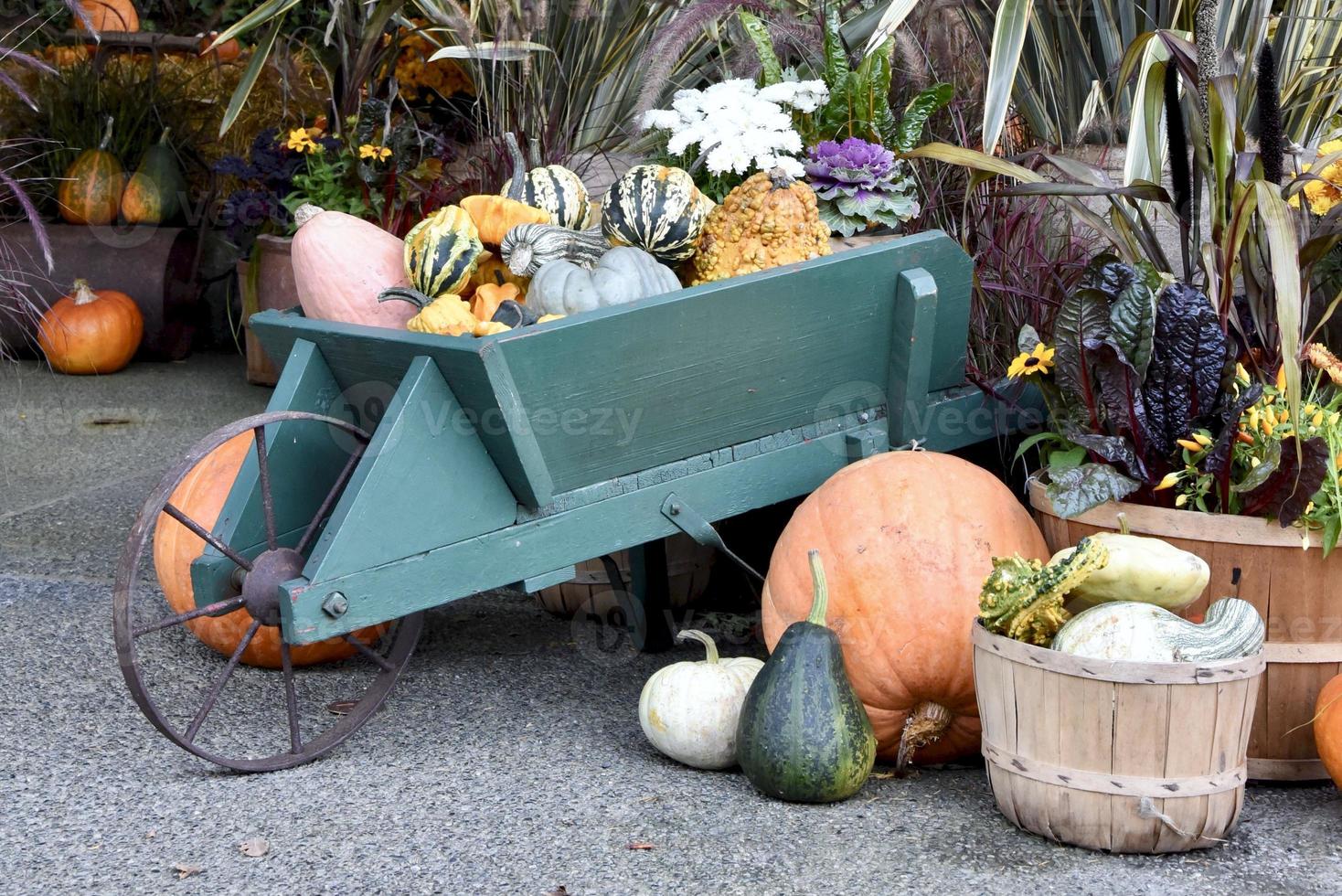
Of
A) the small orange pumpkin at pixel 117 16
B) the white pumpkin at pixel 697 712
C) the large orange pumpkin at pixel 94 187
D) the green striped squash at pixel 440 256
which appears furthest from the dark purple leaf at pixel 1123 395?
the small orange pumpkin at pixel 117 16

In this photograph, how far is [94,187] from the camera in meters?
5.74

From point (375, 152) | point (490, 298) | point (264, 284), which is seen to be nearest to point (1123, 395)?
point (490, 298)

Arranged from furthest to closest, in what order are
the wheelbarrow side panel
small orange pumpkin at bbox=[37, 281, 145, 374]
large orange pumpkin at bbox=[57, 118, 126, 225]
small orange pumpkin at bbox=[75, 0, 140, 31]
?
small orange pumpkin at bbox=[75, 0, 140, 31]
large orange pumpkin at bbox=[57, 118, 126, 225]
small orange pumpkin at bbox=[37, 281, 145, 374]
the wheelbarrow side panel

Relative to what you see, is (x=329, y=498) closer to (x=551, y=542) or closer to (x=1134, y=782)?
(x=551, y=542)

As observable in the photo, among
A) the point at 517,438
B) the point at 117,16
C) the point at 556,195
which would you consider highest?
the point at 117,16

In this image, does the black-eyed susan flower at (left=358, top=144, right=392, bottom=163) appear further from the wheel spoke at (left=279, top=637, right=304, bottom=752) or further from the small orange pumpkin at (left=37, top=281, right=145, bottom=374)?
the wheel spoke at (left=279, top=637, right=304, bottom=752)

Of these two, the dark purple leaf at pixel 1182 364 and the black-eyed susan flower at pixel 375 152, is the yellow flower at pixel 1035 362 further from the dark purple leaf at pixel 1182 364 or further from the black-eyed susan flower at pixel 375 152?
the black-eyed susan flower at pixel 375 152

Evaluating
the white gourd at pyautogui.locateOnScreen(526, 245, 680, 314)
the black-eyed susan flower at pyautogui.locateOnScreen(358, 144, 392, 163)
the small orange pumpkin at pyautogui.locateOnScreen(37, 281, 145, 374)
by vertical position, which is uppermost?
the white gourd at pyautogui.locateOnScreen(526, 245, 680, 314)

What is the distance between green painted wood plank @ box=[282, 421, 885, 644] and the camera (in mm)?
2398

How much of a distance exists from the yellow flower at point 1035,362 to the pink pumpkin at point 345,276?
127 cm

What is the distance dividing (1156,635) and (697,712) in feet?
2.74

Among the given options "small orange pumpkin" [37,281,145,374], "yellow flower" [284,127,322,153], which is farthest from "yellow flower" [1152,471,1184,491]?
"small orange pumpkin" [37,281,145,374]

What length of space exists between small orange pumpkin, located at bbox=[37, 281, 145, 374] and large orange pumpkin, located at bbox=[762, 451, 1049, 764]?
12.5 ft

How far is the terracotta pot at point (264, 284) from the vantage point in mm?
4934
